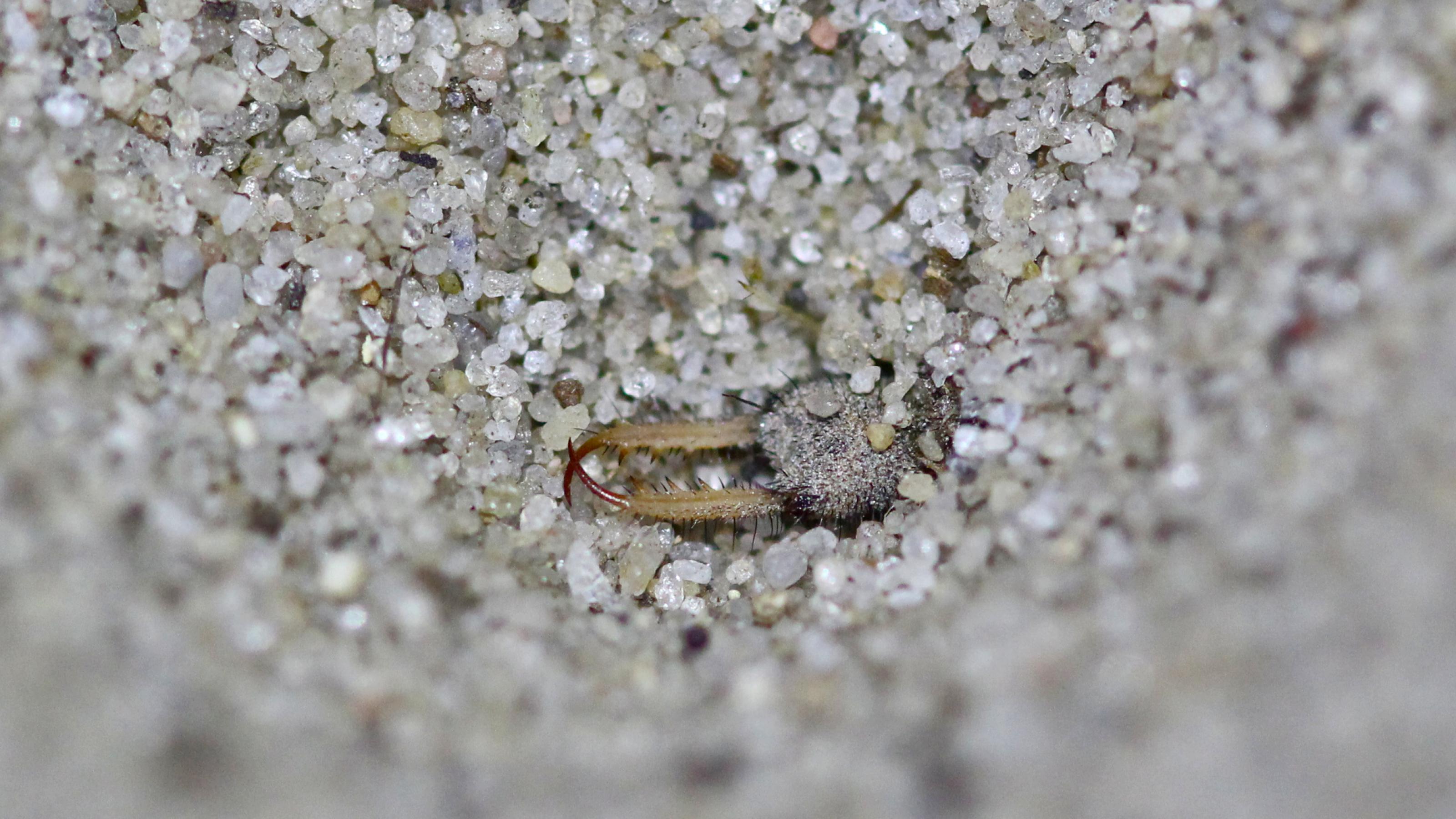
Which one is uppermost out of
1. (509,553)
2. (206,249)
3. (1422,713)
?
(1422,713)

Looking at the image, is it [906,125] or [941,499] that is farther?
[906,125]

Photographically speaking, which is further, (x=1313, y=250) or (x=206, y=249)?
(x=206, y=249)

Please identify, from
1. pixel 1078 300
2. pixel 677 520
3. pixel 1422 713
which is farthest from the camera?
pixel 677 520

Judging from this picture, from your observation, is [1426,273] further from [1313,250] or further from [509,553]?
[509,553]

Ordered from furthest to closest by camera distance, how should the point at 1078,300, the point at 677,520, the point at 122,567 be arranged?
the point at 677,520, the point at 1078,300, the point at 122,567

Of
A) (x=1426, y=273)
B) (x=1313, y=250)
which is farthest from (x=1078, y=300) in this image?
(x=1426, y=273)

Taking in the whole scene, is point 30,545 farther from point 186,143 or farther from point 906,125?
point 906,125

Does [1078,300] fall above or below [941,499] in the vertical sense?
above

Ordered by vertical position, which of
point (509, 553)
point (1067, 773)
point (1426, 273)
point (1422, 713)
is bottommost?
point (509, 553)

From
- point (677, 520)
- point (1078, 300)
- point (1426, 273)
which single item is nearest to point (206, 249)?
point (677, 520)
